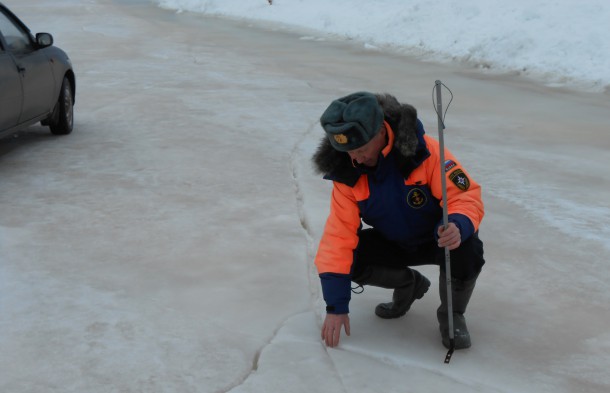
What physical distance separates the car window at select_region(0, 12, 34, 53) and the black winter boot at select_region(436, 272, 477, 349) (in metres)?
4.82

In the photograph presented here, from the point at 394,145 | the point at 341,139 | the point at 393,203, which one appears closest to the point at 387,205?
the point at 393,203

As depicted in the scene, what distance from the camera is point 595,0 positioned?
14.9 metres

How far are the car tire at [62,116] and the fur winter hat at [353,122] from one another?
17.3 feet

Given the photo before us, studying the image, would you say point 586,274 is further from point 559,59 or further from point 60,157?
point 559,59

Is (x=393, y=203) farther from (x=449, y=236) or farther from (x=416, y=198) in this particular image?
(x=449, y=236)

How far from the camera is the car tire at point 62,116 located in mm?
8102

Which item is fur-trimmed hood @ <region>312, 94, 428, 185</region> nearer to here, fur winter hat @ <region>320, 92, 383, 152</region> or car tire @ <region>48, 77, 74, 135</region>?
fur winter hat @ <region>320, 92, 383, 152</region>

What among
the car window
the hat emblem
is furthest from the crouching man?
the car window

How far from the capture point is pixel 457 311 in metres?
3.81

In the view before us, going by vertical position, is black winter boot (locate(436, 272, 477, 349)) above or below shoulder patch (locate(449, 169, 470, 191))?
below

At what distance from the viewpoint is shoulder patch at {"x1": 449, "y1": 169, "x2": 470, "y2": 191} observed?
3471mm

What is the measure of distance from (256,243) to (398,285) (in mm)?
1445

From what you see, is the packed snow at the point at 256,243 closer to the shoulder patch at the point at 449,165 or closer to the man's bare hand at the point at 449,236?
the man's bare hand at the point at 449,236

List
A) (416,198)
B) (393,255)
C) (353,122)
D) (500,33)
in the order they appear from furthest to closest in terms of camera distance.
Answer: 1. (500,33)
2. (393,255)
3. (416,198)
4. (353,122)
